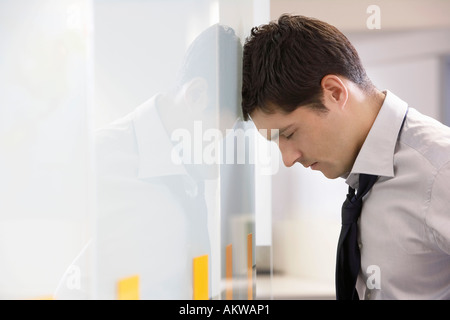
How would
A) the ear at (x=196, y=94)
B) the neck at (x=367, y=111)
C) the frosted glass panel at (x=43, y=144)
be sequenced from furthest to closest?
the neck at (x=367, y=111) < the ear at (x=196, y=94) < the frosted glass panel at (x=43, y=144)

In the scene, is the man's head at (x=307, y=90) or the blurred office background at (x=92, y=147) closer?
the blurred office background at (x=92, y=147)

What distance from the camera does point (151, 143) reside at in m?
0.58

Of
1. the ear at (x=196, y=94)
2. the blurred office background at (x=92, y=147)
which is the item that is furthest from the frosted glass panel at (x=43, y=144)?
the ear at (x=196, y=94)

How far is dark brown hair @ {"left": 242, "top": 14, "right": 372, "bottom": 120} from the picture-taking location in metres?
0.85

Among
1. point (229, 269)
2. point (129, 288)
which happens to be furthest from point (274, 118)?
point (129, 288)

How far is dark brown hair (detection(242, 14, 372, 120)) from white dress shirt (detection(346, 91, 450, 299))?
13cm

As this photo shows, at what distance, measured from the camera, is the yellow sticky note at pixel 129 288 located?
0.54 meters

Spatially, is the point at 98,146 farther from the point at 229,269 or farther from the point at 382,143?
the point at 382,143

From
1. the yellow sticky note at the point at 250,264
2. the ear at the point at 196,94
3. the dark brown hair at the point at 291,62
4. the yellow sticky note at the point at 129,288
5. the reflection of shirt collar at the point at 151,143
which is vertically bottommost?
the yellow sticky note at the point at 250,264

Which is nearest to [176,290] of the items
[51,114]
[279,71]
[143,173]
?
[143,173]

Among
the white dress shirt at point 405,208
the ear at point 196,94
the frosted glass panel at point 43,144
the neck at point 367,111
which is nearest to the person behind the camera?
the frosted glass panel at point 43,144

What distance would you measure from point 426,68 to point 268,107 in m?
1.37

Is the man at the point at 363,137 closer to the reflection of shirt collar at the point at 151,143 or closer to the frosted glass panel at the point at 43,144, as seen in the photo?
the reflection of shirt collar at the point at 151,143

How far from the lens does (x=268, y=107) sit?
2.87 ft
